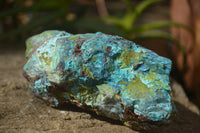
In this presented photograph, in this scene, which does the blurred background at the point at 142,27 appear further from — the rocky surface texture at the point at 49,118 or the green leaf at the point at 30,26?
the rocky surface texture at the point at 49,118

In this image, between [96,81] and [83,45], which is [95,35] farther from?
[96,81]

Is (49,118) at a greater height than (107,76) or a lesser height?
lesser

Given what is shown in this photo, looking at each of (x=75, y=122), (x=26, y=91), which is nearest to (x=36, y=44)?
(x=26, y=91)

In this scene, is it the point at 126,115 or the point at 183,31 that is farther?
the point at 183,31

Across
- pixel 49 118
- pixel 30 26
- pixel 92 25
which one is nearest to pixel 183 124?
pixel 49 118

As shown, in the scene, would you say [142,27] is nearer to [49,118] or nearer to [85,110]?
[85,110]

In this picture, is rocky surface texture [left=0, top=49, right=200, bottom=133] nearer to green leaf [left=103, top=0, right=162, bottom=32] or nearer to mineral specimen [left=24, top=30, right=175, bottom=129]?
mineral specimen [left=24, top=30, right=175, bottom=129]

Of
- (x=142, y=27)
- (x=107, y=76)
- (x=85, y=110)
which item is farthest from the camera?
(x=142, y=27)

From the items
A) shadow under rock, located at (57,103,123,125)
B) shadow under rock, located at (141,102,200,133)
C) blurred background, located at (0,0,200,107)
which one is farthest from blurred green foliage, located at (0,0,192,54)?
shadow under rock, located at (57,103,123,125)
